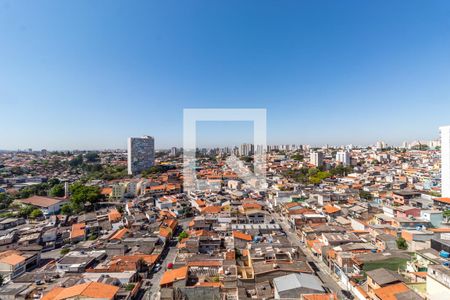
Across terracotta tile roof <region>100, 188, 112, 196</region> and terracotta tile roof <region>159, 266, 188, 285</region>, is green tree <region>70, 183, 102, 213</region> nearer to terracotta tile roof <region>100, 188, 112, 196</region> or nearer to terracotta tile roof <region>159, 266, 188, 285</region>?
terracotta tile roof <region>100, 188, 112, 196</region>

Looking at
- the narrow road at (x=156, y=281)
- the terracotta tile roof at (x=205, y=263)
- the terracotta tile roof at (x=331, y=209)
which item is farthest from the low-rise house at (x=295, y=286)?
the terracotta tile roof at (x=331, y=209)

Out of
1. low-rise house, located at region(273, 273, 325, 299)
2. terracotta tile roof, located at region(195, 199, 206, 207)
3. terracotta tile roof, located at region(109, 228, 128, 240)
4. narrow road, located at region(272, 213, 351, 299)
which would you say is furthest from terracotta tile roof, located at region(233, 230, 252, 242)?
terracotta tile roof, located at region(195, 199, 206, 207)

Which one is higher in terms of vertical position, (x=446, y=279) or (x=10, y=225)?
(x=446, y=279)

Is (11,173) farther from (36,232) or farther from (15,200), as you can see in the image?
(36,232)

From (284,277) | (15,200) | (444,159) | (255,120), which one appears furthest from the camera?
(15,200)

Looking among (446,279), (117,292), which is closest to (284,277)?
(446,279)

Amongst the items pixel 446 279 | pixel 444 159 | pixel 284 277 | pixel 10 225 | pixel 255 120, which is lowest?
pixel 10 225
